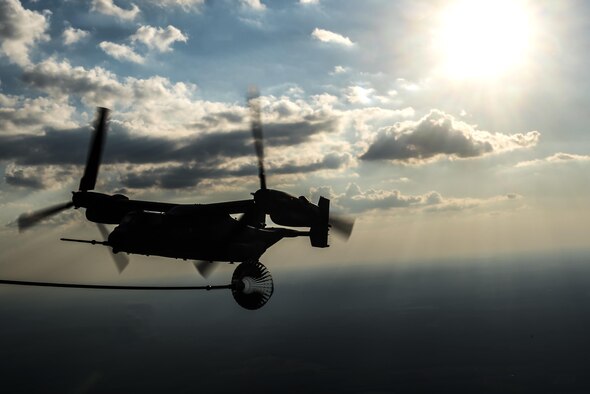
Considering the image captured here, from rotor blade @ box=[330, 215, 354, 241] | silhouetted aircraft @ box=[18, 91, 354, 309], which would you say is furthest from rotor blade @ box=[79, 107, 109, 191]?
rotor blade @ box=[330, 215, 354, 241]

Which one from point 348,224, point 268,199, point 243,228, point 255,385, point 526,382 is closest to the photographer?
point 268,199

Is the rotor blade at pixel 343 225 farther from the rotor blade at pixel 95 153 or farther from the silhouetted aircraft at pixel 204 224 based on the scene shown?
the rotor blade at pixel 95 153

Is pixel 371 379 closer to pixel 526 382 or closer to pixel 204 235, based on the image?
pixel 526 382

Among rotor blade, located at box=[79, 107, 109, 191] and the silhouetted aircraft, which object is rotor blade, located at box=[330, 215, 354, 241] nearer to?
the silhouetted aircraft

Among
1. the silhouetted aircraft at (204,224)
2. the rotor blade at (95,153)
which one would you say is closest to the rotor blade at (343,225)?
the silhouetted aircraft at (204,224)

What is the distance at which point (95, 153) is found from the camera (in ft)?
69.0

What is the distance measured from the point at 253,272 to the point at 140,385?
654ft

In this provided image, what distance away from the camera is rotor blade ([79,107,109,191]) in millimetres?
20266

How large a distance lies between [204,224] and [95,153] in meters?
6.48

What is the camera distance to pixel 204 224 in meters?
21.4

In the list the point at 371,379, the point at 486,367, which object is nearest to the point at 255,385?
the point at 371,379

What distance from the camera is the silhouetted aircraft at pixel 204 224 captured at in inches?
781

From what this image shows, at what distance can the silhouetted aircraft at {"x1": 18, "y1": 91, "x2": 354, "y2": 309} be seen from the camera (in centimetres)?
1983

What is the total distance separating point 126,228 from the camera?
1997 cm
